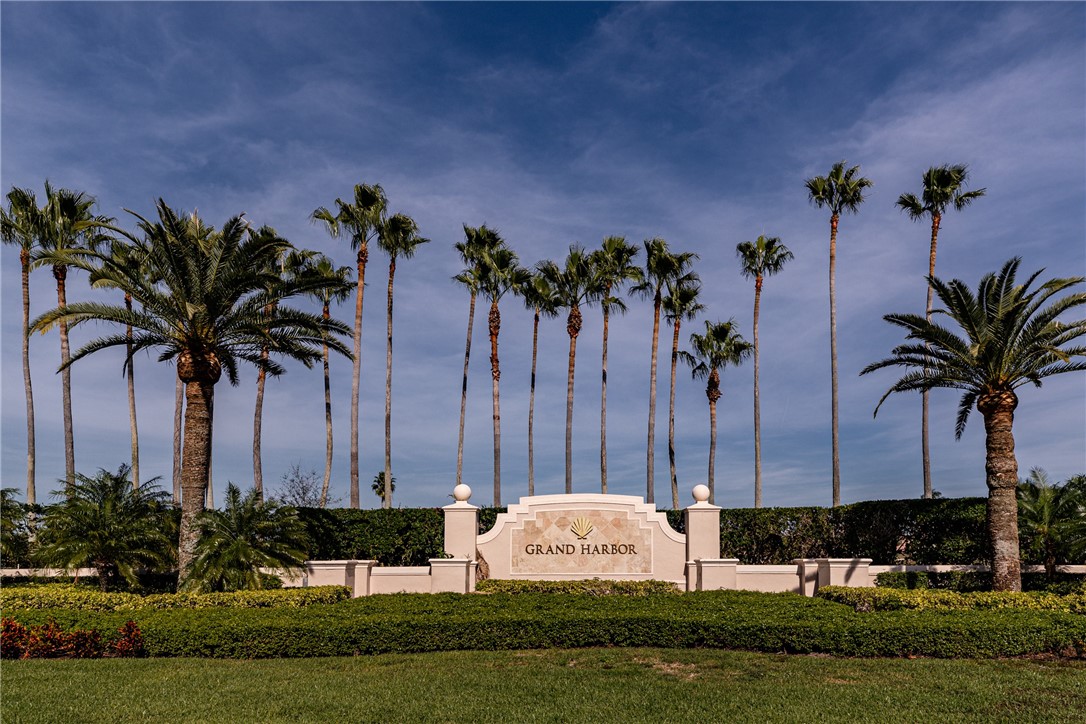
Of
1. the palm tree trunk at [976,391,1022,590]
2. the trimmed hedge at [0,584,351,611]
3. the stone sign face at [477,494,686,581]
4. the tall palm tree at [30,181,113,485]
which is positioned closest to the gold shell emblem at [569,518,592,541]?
the stone sign face at [477,494,686,581]

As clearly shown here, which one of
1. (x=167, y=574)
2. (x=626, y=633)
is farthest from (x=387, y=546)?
(x=626, y=633)

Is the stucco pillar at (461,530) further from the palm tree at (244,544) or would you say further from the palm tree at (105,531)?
the palm tree at (105,531)

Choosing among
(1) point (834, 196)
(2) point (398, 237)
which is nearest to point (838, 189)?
(1) point (834, 196)

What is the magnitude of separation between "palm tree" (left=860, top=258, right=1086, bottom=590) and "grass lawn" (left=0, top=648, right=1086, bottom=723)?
6.66 meters

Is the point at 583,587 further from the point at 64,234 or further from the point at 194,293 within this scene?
the point at 64,234

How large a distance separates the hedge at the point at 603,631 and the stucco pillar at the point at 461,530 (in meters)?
8.28

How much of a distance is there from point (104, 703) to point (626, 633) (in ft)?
27.9

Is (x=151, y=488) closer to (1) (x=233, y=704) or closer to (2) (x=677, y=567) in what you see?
(1) (x=233, y=704)

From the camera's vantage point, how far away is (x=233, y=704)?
10.6 meters

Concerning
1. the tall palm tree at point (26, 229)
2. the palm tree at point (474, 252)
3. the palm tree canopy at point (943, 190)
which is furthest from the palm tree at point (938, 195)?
the tall palm tree at point (26, 229)

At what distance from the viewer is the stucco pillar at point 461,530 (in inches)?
941

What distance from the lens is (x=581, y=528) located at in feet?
79.6

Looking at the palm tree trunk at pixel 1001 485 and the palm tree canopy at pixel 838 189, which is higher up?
the palm tree canopy at pixel 838 189

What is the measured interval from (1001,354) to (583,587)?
12469 millimetres
